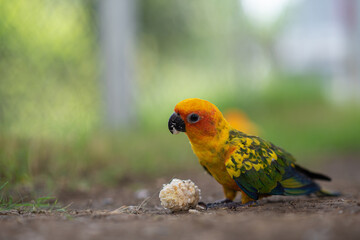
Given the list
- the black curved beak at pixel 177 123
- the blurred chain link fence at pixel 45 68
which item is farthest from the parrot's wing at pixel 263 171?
the blurred chain link fence at pixel 45 68

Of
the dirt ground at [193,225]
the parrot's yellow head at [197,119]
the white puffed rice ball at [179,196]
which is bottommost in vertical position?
the dirt ground at [193,225]

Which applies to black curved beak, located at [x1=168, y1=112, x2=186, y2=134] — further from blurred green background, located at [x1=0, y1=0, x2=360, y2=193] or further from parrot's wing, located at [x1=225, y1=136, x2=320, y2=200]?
blurred green background, located at [x1=0, y1=0, x2=360, y2=193]

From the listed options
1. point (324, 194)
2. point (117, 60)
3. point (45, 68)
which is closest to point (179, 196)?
point (324, 194)

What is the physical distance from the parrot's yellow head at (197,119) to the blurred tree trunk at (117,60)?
14.8ft

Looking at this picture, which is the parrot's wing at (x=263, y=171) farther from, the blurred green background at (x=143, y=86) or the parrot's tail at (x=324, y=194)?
the blurred green background at (x=143, y=86)

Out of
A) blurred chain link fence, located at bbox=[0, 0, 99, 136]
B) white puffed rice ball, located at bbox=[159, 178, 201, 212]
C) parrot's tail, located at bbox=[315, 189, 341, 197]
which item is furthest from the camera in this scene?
blurred chain link fence, located at bbox=[0, 0, 99, 136]

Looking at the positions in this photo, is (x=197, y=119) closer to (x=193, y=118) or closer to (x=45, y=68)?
(x=193, y=118)

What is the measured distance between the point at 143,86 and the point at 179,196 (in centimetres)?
685

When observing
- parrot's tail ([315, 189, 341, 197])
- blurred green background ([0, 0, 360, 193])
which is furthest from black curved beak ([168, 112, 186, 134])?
blurred green background ([0, 0, 360, 193])

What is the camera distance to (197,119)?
260cm

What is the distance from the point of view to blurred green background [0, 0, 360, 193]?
4.09 m

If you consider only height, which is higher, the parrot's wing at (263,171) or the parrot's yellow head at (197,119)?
the parrot's yellow head at (197,119)

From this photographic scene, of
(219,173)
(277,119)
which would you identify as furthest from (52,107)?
(277,119)

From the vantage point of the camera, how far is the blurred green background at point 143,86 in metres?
4.09
